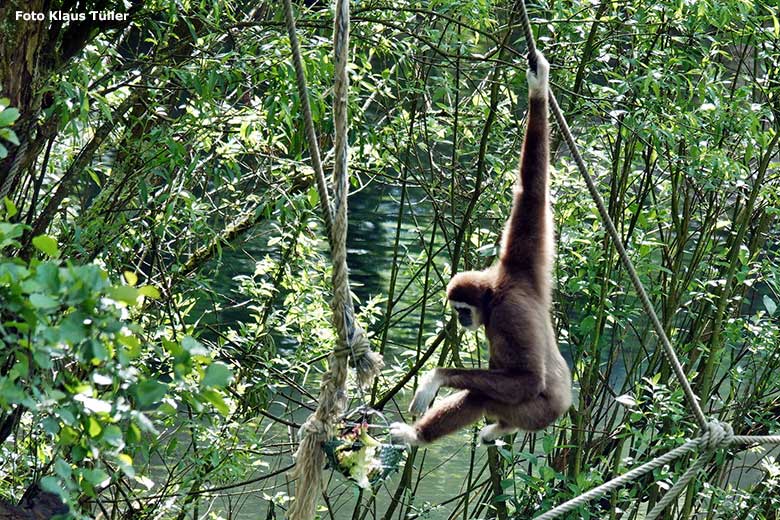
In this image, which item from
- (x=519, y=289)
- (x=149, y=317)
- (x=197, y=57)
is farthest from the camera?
(x=149, y=317)

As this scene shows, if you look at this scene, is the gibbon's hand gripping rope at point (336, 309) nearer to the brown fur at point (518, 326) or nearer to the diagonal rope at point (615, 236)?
the diagonal rope at point (615, 236)

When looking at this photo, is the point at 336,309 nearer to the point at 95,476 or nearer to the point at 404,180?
the point at 95,476

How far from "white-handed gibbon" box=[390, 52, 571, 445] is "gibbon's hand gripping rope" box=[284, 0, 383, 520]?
1.16m

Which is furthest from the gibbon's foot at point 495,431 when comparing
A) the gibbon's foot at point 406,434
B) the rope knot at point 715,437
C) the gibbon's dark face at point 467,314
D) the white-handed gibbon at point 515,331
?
the rope knot at point 715,437

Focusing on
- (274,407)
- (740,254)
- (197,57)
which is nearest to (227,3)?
(197,57)

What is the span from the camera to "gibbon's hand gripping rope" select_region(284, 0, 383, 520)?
7.79 feet

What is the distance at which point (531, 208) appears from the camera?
12.3 feet

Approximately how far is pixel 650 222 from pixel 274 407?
535 cm

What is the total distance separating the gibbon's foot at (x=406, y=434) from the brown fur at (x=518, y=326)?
A: 35mm

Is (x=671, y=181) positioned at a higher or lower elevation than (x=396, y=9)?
lower

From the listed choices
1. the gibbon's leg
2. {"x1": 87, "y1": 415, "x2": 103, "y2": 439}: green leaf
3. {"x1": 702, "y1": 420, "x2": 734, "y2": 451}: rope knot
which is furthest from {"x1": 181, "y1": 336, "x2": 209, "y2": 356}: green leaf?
{"x1": 702, "y1": 420, "x2": 734, "y2": 451}: rope knot

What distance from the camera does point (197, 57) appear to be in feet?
14.0

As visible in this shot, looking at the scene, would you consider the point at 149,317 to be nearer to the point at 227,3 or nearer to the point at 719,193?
the point at 227,3

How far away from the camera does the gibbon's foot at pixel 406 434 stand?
377 cm
